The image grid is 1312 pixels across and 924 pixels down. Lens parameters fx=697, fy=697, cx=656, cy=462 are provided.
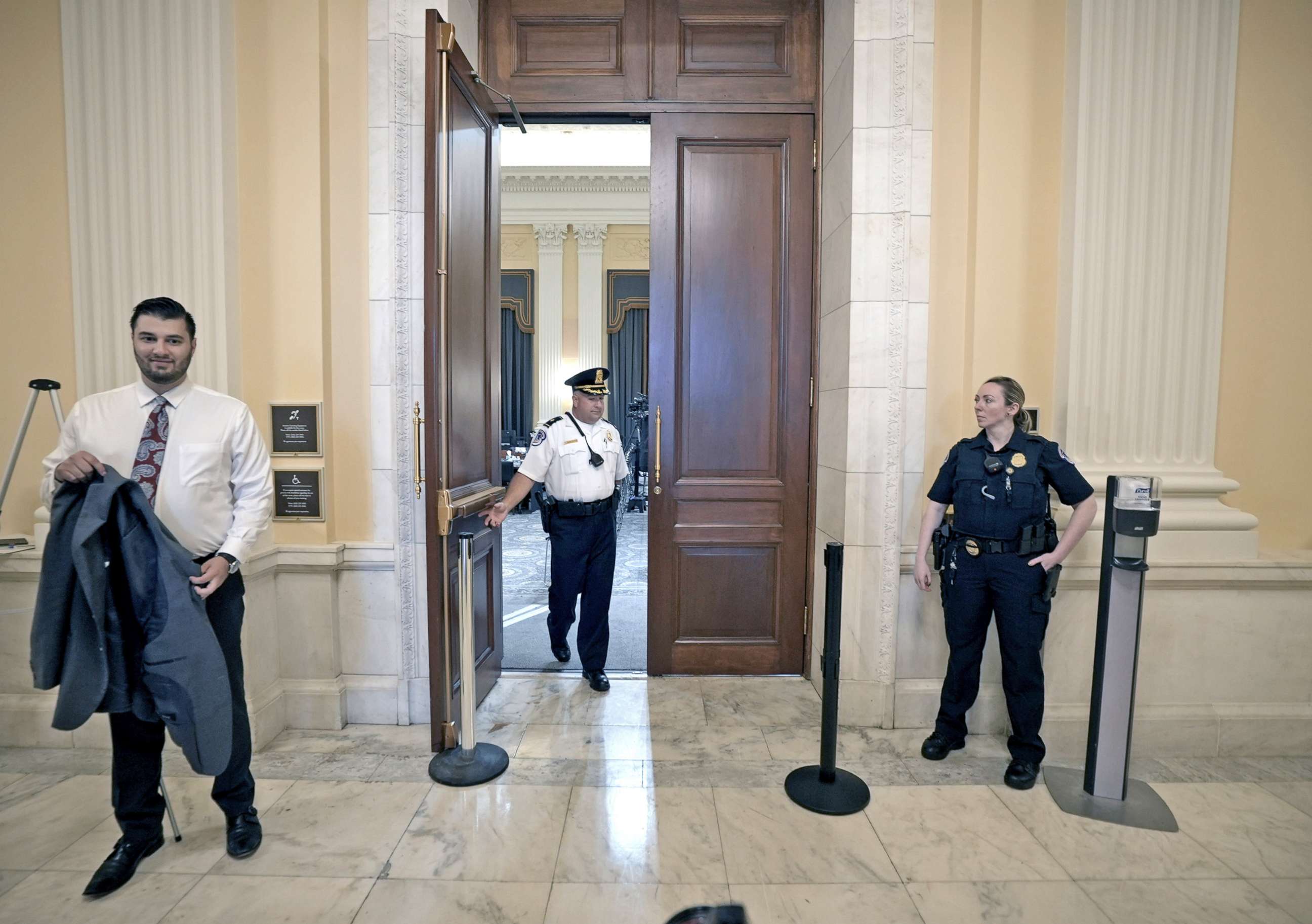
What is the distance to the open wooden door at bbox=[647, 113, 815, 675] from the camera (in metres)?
3.85

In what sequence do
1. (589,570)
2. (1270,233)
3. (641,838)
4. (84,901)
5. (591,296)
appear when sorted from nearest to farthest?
(84,901) < (641,838) < (1270,233) < (589,570) < (591,296)

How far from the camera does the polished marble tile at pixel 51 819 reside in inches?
92.4

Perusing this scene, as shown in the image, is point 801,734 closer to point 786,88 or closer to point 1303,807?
point 1303,807

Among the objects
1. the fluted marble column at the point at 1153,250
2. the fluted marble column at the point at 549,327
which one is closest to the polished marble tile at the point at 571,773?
the fluted marble column at the point at 1153,250

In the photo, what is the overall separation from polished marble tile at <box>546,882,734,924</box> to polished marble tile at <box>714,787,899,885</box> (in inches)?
5.9

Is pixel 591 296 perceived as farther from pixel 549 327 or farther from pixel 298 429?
pixel 298 429

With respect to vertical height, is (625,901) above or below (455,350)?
below

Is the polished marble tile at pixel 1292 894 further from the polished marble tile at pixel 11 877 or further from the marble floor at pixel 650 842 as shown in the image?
the polished marble tile at pixel 11 877

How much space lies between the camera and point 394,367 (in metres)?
3.26

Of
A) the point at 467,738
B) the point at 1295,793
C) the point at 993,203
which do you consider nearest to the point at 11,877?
the point at 467,738

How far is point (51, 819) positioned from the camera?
100.0 inches

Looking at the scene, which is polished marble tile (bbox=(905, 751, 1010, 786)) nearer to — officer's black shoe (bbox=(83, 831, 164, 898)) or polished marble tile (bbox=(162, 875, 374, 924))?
polished marble tile (bbox=(162, 875, 374, 924))

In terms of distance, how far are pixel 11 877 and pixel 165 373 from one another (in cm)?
168

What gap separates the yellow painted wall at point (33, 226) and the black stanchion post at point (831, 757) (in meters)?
3.35
